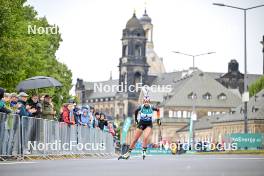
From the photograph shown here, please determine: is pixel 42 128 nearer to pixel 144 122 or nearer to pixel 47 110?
pixel 47 110

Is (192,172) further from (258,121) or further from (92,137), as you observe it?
(258,121)

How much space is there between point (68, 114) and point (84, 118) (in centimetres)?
344

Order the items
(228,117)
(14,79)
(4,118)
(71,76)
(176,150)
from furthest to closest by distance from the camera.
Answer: (228,117)
(71,76)
(176,150)
(14,79)
(4,118)

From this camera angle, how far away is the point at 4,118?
2588 centimetres

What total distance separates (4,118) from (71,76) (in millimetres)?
71516

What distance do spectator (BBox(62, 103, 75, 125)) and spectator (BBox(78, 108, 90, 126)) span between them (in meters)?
2.40

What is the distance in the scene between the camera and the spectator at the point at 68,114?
108ft

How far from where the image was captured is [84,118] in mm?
36625

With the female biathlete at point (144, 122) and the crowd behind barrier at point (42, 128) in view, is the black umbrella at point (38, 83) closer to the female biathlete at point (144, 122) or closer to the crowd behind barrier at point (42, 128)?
the crowd behind barrier at point (42, 128)

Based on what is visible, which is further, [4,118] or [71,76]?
[71,76]

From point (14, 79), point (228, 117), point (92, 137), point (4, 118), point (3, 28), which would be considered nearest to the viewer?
point (4, 118)

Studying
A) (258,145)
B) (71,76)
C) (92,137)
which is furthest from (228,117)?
(92,137)

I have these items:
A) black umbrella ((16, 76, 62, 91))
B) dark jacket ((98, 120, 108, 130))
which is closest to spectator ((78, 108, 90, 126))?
black umbrella ((16, 76, 62, 91))

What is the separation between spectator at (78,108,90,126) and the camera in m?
36.3
